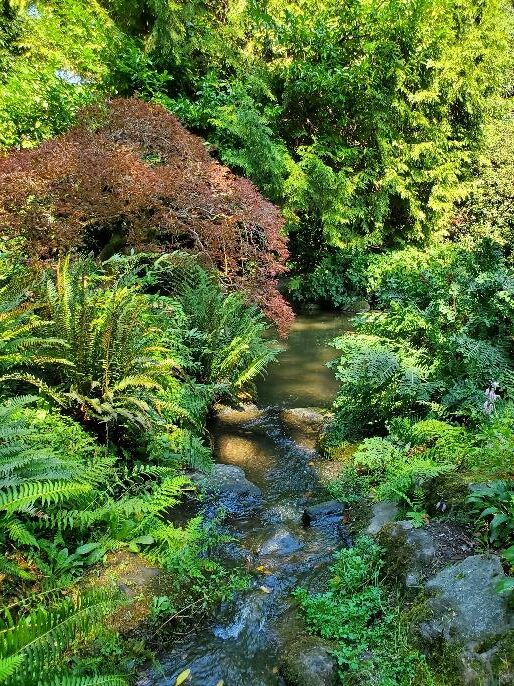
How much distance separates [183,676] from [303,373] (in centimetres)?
520

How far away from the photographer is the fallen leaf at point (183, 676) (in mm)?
2176

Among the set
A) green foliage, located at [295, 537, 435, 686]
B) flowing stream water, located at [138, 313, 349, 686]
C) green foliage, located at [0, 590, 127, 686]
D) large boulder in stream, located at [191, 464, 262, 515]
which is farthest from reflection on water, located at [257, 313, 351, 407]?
green foliage, located at [0, 590, 127, 686]

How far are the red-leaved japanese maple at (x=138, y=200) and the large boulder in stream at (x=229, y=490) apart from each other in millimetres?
2679

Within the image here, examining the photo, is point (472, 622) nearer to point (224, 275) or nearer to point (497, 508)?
point (497, 508)

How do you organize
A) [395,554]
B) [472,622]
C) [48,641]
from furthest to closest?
[395,554], [472,622], [48,641]

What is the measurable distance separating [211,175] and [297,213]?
5260mm

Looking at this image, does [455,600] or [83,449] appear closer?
[455,600]

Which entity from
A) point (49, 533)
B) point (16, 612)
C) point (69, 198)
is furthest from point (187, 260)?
point (16, 612)

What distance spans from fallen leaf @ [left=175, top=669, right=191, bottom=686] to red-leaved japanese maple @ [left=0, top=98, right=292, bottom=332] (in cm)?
381

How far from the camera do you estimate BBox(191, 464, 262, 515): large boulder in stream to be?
3.72m

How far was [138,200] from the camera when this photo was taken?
17.4 feet

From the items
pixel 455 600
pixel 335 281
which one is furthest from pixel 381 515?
pixel 335 281

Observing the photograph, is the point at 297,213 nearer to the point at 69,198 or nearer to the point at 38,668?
the point at 69,198

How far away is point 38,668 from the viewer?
1.59 metres
